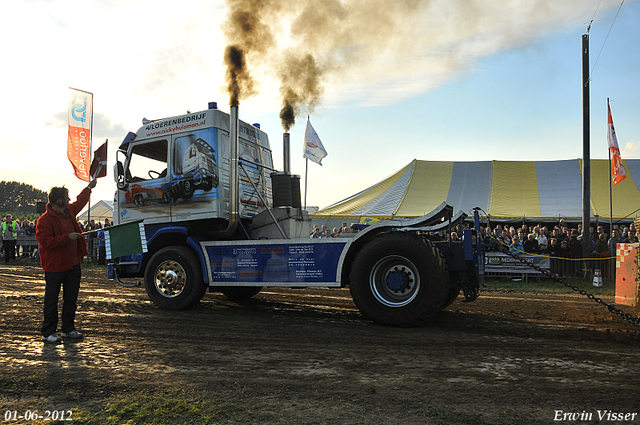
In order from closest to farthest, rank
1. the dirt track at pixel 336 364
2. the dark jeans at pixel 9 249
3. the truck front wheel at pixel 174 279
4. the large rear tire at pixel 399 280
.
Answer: the dirt track at pixel 336 364, the large rear tire at pixel 399 280, the truck front wheel at pixel 174 279, the dark jeans at pixel 9 249

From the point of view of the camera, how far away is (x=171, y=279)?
774 centimetres

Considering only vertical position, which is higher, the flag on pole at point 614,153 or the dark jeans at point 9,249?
the flag on pole at point 614,153

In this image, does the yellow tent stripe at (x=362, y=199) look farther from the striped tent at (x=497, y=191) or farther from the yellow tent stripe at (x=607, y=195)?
the yellow tent stripe at (x=607, y=195)

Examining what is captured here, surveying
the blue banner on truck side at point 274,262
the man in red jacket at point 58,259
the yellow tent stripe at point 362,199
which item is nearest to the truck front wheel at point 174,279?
the blue banner on truck side at point 274,262

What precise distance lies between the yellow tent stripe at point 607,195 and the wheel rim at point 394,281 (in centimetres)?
1593

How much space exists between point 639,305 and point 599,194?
15938 mm

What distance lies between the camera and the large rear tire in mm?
6031

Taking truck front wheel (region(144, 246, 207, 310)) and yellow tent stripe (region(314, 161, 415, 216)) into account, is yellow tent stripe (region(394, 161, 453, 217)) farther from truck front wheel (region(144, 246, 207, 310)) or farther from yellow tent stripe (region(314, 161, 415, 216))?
truck front wheel (region(144, 246, 207, 310))

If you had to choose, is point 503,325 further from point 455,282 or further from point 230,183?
point 230,183

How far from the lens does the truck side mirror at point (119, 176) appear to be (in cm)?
840

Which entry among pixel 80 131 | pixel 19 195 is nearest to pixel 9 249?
pixel 80 131

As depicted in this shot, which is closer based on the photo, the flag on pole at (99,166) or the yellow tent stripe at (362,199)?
the flag on pole at (99,166)

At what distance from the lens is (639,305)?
6738mm

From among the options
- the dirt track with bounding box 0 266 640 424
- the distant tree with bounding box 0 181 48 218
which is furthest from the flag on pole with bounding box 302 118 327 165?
the distant tree with bounding box 0 181 48 218
